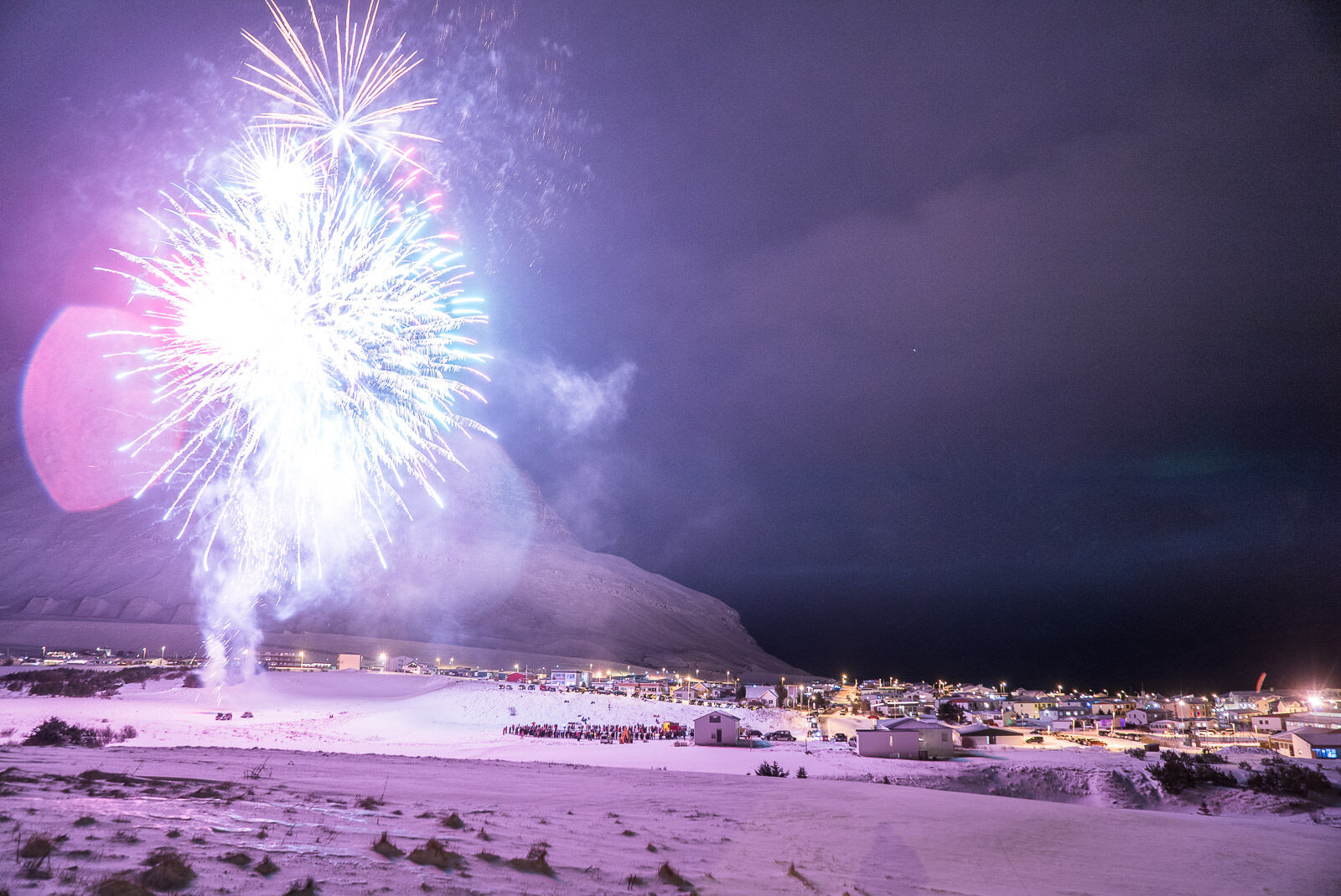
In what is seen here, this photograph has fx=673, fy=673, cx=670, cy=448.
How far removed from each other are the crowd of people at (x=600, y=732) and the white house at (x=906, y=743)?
11.4 metres

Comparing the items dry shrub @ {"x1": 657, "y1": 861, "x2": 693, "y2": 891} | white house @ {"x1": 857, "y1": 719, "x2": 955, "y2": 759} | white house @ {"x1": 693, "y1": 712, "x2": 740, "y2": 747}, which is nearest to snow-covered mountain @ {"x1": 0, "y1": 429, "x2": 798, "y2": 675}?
white house @ {"x1": 693, "y1": 712, "x2": 740, "y2": 747}

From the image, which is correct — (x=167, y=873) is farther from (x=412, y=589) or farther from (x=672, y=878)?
(x=412, y=589)

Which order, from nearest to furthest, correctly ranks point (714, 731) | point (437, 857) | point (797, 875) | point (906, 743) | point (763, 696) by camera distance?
point (437, 857) < point (797, 875) < point (906, 743) < point (714, 731) < point (763, 696)

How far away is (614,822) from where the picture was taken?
14.4m

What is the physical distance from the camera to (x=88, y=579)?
9700 centimetres

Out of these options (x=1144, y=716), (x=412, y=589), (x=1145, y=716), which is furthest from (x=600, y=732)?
(x=412, y=589)

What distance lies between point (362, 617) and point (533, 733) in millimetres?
80301

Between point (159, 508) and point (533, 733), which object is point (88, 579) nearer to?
point (159, 508)

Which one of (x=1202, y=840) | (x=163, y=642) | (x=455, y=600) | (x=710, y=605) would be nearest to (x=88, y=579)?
(x=163, y=642)

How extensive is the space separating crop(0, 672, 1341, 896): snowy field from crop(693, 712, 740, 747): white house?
6080 mm

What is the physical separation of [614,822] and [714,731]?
943 inches

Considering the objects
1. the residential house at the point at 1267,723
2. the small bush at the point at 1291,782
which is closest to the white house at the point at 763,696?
the residential house at the point at 1267,723

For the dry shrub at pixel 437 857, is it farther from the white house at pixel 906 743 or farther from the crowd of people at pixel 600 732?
the white house at pixel 906 743

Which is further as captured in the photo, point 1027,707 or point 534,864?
point 1027,707
